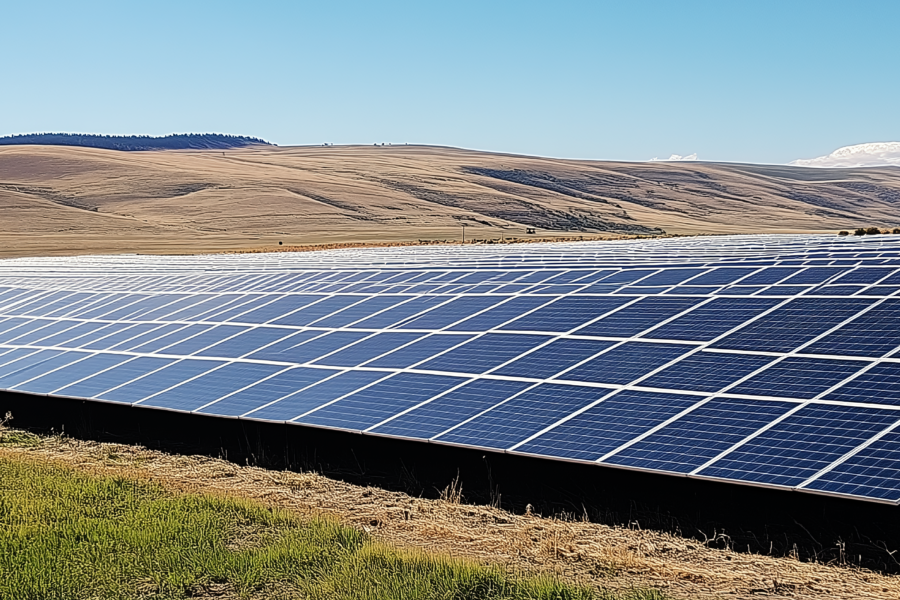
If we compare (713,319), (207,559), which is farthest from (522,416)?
(207,559)

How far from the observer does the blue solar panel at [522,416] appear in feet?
53.3

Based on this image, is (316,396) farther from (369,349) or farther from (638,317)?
(638,317)

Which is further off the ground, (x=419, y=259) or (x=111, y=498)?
(x=419, y=259)

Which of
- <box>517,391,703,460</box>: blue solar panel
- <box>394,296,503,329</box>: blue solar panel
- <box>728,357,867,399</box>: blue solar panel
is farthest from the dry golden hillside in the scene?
<box>728,357,867,399</box>: blue solar panel

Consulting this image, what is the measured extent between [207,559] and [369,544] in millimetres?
1997

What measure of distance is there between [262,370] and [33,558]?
9.06 m

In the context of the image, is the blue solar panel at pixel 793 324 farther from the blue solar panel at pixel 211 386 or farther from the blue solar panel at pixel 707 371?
the blue solar panel at pixel 211 386

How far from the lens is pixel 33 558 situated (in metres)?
12.7

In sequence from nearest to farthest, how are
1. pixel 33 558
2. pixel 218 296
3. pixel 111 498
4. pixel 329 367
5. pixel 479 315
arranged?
pixel 33 558
pixel 111 498
pixel 329 367
pixel 479 315
pixel 218 296

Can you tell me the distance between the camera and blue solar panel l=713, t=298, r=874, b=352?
17.6m

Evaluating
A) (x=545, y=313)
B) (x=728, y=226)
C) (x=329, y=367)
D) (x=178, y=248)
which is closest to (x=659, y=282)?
(x=545, y=313)

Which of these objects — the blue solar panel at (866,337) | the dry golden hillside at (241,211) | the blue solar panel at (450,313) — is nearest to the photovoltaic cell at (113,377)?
the blue solar panel at (450,313)

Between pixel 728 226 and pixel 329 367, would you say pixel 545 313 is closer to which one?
pixel 329 367

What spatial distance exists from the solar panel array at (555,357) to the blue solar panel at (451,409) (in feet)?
0.15
